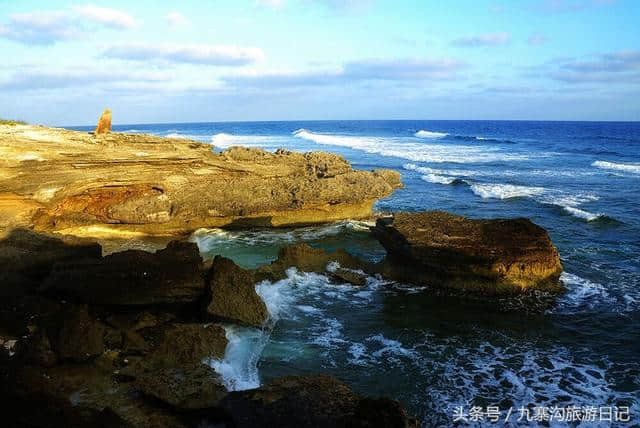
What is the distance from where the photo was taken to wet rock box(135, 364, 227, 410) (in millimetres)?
5555

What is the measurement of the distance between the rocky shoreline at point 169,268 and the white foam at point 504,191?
8.72 m

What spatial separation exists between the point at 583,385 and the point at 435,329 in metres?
2.40

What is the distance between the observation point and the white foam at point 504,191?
76.2 feet

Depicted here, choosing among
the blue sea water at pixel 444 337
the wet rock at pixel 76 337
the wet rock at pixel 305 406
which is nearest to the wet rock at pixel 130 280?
the wet rock at pixel 76 337

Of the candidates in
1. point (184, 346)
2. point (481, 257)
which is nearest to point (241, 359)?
point (184, 346)

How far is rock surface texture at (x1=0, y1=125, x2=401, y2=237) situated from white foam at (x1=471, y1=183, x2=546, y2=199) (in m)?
8.88

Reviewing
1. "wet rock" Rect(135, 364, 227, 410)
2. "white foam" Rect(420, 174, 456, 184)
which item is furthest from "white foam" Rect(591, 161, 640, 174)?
"wet rock" Rect(135, 364, 227, 410)

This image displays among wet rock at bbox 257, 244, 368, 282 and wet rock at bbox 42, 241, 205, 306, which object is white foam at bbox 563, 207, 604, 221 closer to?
wet rock at bbox 257, 244, 368, 282

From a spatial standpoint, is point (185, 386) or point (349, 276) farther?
point (349, 276)

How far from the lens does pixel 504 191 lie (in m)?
24.4

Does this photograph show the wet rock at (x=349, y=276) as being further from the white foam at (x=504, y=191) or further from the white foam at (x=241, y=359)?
the white foam at (x=504, y=191)

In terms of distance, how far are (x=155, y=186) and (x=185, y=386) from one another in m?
9.04

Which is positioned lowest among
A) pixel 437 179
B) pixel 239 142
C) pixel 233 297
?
pixel 233 297

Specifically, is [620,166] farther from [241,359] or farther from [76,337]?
[76,337]
